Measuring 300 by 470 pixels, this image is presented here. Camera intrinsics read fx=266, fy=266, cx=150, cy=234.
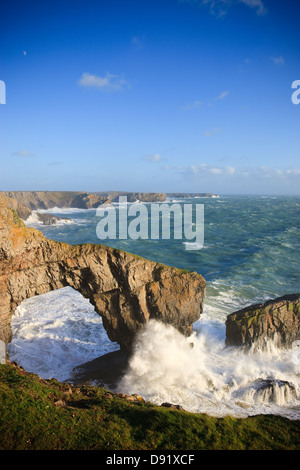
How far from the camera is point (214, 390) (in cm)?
1698

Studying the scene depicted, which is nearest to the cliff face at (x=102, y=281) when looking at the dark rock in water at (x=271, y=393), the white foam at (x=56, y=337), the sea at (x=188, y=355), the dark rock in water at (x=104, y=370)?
the dark rock in water at (x=104, y=370)

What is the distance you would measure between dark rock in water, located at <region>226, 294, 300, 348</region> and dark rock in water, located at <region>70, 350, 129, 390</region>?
865 cm

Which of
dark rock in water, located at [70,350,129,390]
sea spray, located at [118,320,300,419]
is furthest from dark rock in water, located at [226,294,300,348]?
dark rock in water, located at [70,350,129,390]

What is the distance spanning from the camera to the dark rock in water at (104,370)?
17578 mm

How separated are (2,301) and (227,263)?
35.4m

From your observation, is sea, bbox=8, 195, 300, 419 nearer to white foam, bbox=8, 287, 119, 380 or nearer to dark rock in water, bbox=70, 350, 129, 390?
white foam, bbox=8, 287, 119, 380

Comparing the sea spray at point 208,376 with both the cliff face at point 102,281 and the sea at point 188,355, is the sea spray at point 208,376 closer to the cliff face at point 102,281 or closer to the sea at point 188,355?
the sea at point 188,355

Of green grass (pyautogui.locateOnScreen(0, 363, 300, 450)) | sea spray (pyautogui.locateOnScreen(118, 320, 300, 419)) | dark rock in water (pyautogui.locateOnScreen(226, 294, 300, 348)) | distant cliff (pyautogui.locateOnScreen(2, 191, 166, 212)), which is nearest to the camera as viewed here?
green grass (pyautogui.locateOnScreen(0, 363, 300, 450))

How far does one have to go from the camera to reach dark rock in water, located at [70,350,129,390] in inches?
692

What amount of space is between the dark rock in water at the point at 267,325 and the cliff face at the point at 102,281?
363 centimetres

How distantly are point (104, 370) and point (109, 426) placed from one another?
8567 millimetres

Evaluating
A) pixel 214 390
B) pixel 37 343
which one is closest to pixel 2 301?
pixel 37 343

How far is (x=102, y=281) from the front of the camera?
18062 millimetres
